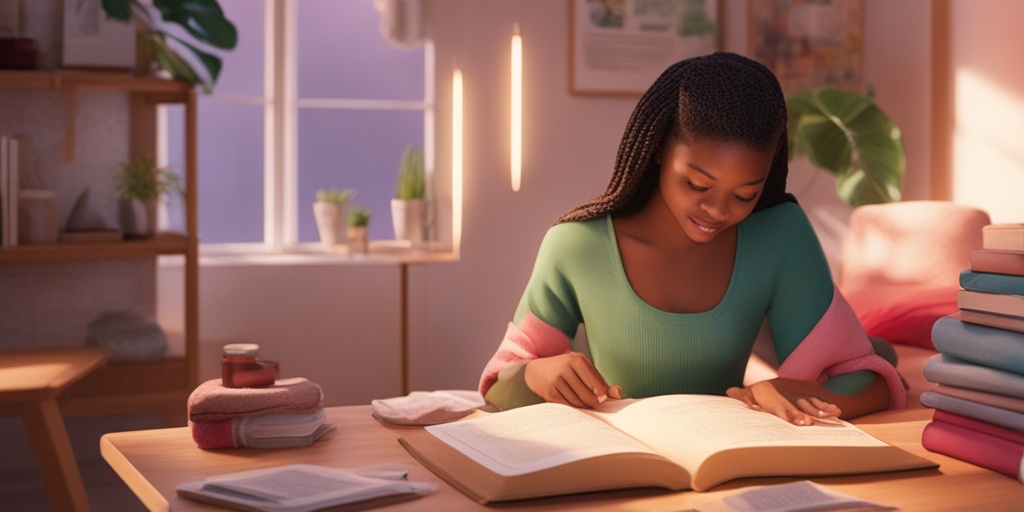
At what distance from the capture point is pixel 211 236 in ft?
13.6

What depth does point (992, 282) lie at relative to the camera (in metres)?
1.23

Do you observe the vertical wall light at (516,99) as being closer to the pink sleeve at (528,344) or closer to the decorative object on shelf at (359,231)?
the decorative object on shelf at (359,231)

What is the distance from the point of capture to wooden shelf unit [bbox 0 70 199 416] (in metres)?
3.39

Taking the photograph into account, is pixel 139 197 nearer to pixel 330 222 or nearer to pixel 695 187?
pixel 330 222

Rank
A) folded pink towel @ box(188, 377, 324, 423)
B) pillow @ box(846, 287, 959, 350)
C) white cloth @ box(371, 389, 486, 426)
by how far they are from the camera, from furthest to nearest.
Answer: pillow @ box(846, 287, 959, 350), white cloth @ box(371, 389, 486, 426), folded pink towel @ box(188, 377, 324, 423)

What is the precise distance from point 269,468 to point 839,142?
3351 mm

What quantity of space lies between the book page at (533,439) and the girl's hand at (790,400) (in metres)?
0.26

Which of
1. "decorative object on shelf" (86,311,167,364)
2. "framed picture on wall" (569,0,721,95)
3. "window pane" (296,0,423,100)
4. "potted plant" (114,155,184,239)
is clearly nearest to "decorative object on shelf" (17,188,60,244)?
"potted plant" (114,155,184,239)

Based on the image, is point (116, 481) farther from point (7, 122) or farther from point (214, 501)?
point (214, 501)

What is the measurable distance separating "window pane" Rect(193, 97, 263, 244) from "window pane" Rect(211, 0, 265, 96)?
0.24ft

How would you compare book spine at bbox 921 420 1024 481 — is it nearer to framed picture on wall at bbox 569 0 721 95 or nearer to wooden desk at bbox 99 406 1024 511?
wooden desk at bbox 99 406 1024 511

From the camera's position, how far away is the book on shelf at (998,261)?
1203 mm

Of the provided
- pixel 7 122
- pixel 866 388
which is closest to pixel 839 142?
pixel 866 388

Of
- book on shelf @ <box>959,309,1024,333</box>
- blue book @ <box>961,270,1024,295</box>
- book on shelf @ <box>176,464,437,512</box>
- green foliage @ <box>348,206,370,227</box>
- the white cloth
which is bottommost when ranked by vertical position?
book on shelf @ <box>176,464,437,512</box>
